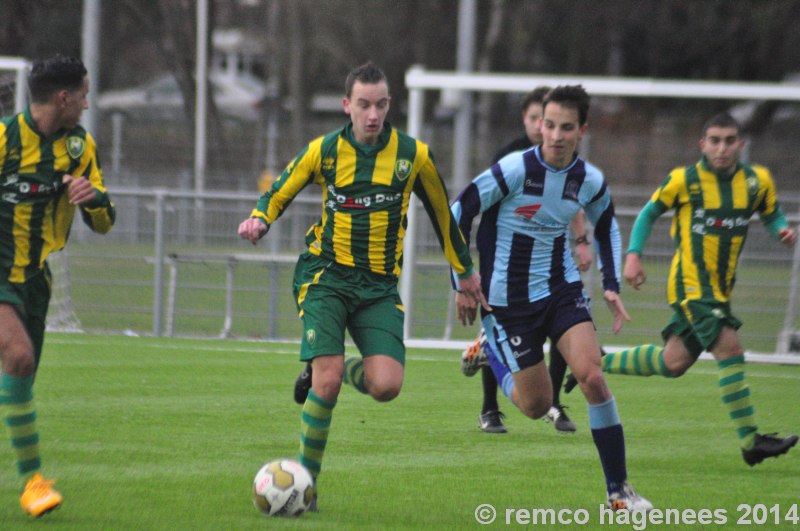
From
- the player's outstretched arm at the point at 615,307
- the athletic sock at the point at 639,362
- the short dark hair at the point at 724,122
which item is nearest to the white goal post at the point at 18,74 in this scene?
the athletic sock at the point at 639,362

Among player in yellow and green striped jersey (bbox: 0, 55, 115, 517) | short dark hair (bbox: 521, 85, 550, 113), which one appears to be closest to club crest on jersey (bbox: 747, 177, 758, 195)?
short dark hair (bbox: 521, 85, 550, 113)

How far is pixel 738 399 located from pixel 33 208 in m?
4.06

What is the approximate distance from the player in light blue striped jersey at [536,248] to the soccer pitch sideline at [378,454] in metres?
0.71

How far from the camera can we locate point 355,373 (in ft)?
22.0

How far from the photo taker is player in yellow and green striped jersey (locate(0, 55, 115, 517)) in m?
6.20

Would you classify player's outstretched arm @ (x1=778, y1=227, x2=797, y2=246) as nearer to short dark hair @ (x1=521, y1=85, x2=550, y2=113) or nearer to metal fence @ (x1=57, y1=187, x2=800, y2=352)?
short dark hair @ (x1=521, y1=85, x2=550, y2=113)

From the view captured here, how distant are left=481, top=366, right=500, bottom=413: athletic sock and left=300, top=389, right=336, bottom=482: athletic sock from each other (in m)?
2.67

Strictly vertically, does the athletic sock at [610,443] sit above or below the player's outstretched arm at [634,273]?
below

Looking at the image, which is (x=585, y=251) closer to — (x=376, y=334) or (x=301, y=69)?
(x=376, y=334)

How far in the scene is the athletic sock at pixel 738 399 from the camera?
25.5 ft

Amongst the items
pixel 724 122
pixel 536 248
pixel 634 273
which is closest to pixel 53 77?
pixel 536 248

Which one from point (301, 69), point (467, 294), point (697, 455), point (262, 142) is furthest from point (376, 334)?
point (301, 69)

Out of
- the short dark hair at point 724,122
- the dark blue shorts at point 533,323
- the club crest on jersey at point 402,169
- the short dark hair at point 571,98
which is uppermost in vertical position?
the short dark hair at point 571,98

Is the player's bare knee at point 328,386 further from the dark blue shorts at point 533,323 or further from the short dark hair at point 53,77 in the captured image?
the short dark hair at point 53,77
